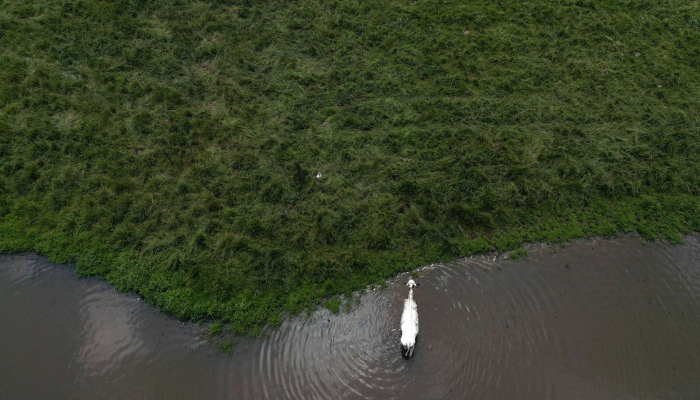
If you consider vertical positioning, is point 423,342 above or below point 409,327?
below

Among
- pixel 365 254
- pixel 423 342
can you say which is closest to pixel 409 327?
pixel 423 342

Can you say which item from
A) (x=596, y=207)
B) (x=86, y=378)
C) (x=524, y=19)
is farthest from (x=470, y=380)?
(x=524, y=19)

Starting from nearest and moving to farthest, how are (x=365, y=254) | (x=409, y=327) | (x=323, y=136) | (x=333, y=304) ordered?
(x=409, y=327)
(x=333, y=304)
(x=365, y=254)
(x=323, y=136)

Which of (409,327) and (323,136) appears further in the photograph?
(323,136)

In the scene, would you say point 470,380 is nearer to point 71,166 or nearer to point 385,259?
point 385,259

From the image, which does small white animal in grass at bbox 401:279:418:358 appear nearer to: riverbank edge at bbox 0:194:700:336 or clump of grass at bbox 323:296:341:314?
riverbank edge at bbox 0:194:700:336

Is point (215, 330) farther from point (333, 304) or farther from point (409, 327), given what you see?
point (409, 327)

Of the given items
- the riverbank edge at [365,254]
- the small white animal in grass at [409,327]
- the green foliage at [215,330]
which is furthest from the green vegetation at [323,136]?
the small white animal in grass at [409,327]
